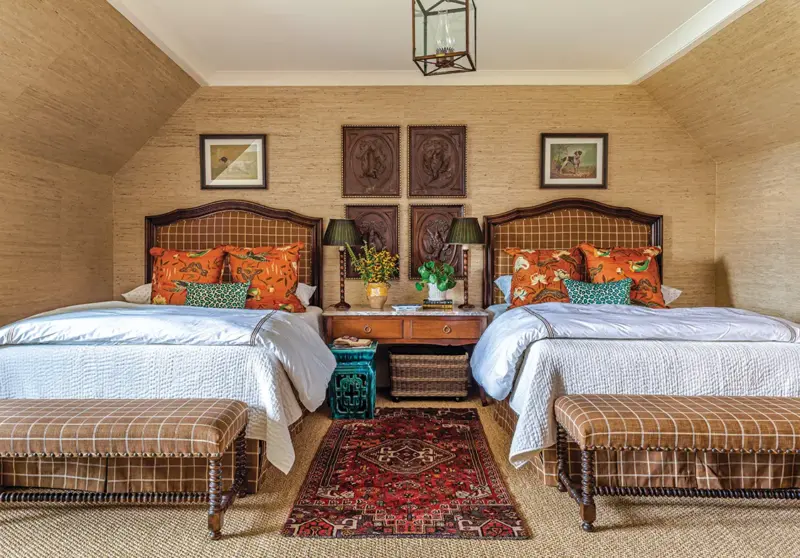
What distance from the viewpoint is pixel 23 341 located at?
Answer: 8.97 feet

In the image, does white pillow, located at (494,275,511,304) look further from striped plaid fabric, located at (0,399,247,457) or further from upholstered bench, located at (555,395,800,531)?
striped plaid fabric, located at (0,399,247,457)

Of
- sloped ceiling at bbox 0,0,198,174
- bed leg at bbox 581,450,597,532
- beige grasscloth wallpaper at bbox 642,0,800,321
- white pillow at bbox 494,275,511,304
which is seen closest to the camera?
bed leg at bbox 581,450,597,532

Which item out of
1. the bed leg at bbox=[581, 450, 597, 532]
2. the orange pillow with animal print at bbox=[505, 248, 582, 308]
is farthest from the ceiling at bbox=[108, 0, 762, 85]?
the bed leg at bbox=[581, 450, 597, 532]

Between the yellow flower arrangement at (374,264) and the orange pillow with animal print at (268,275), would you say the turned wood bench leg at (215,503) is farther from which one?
the yellow flower arrangement at (374,264)

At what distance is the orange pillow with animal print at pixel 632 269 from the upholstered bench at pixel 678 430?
1580 millimetres

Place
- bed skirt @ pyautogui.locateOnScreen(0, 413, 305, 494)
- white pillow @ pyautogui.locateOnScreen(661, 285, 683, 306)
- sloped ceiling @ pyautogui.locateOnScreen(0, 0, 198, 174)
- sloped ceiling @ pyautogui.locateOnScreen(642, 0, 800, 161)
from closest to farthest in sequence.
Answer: bed skirt @ pyautogui.locateOnScreen(0, 413, 305, 494)
sloped ceiling @ pyautogui.locateOnScreen(0, 0, 198, 174)
sloped ceiling @ pyautogui.locateOnScreen(642, 0, 800, 161)
white pillow @ pyautogui.locateOnScreen(661, 285, 683, 306)

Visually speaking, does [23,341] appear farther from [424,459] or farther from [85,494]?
[424,459]

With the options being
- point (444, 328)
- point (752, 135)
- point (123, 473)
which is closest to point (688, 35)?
point (752, 135)

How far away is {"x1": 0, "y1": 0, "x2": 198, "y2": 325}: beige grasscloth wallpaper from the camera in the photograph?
306 cm

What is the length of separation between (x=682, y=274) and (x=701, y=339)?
2.10m

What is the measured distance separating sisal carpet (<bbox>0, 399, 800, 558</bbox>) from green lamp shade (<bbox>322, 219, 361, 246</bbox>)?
2.15 meters

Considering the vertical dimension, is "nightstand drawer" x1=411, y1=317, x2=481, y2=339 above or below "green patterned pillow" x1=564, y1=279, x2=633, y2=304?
below

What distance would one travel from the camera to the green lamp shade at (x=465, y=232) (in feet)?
14.1

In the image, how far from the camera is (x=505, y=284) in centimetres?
440
